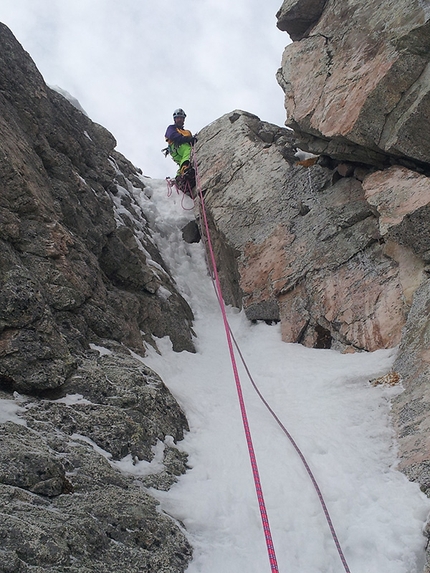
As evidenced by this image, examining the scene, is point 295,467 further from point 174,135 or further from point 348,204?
point 174,135

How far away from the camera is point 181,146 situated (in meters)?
16.2

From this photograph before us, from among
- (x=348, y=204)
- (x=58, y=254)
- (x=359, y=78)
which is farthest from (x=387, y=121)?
(x=58, y=254)

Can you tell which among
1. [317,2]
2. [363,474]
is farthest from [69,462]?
[317,2]

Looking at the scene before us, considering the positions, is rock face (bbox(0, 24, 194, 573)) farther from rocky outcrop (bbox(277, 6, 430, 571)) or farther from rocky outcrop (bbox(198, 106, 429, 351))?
rocky outcrop (bbox(277, 6, 430, 571))

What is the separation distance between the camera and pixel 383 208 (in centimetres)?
796

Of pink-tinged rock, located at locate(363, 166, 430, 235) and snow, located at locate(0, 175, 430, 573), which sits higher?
pink-tinged rock, located at locate(363, 166, 430, 235)

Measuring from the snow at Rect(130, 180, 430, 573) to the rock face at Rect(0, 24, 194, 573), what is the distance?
0.36 m

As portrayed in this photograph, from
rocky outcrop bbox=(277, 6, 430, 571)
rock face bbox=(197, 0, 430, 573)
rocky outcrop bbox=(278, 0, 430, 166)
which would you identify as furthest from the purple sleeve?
rocky outcrop bbox=(277, 6, 430, 571)

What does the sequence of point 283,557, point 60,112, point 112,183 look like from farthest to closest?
point 112,183 < point 60,112 < point 283,557

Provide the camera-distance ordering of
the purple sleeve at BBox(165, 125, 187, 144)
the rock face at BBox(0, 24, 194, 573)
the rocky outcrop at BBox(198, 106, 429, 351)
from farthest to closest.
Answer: the purple sleeve at BBox(165, 125, 187, 144)
the rocky outcrop at BBox(198, 106, 429, 351)
the rock face at BBox(0, 24, 194, 573)

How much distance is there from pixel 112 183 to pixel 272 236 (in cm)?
490

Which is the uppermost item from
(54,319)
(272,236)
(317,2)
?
(317,2)

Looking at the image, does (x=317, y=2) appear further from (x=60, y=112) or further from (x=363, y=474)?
(x=363, y=474)

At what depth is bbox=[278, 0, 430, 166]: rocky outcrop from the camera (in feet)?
25.8
